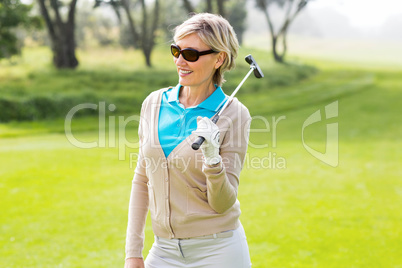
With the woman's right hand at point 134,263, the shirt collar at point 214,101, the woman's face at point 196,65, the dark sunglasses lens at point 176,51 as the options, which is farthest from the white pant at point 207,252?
the dark sunglasses lens at point 176,51

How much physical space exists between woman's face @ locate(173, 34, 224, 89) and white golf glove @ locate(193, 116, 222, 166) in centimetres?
33

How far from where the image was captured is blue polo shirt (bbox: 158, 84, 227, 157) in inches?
86.0

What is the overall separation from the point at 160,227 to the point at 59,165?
5983 mm

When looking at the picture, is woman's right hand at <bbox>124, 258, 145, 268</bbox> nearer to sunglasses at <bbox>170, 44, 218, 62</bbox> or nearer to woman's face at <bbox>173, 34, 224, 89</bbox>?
woman's face at <bbox>173, 34, 224, 89</bbox>

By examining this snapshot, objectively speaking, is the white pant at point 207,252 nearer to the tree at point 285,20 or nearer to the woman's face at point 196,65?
the woman's face at point 196,65

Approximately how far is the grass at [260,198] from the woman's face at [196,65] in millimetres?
2536

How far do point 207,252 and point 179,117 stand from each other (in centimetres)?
60

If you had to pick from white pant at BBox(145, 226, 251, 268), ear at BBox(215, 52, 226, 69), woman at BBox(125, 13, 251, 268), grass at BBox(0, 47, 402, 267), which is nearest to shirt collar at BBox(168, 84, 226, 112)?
woman at BBox(125, 13, 251, 268)

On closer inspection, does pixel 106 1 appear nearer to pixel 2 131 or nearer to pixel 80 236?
pixel 2 131

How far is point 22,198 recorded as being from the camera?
20.5ft

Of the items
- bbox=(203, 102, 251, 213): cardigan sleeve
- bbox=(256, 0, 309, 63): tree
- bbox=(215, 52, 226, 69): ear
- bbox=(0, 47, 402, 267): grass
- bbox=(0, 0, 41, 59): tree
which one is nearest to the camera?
bbox=(203, 102, 251, 213): cardigan sleeve

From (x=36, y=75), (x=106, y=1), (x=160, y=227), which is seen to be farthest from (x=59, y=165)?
(x=106, y=1)

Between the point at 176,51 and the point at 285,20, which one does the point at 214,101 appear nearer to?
the point at 176,51

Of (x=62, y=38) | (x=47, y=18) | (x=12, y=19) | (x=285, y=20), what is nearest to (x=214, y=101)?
(x=12, y=19)
